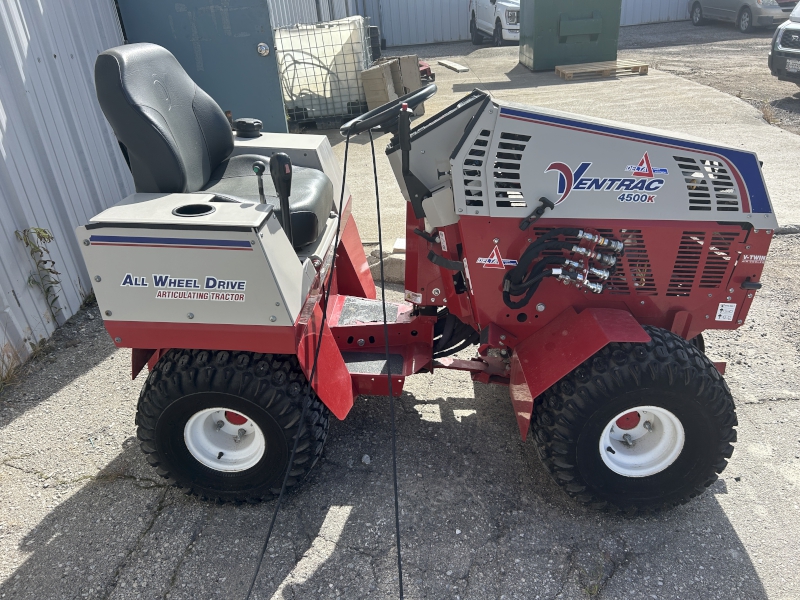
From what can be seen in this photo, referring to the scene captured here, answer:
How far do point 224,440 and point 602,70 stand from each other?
995cm

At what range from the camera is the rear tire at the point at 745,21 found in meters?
13.9

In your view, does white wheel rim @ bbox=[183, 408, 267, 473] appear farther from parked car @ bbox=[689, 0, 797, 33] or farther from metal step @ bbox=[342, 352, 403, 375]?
parked car @ bbox=[689, 0, 797, 33]

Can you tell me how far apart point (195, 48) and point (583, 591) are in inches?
216

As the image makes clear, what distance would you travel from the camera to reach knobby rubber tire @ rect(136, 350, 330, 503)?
2.41m

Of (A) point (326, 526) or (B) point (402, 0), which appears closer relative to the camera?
(A) point (326, 526)

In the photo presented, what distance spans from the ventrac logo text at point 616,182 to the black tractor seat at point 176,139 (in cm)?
111

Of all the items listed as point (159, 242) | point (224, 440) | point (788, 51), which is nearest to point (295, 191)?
point (159, 242)

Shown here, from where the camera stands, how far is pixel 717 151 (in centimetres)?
226

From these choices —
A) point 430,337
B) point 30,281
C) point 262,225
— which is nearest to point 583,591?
point 430,337

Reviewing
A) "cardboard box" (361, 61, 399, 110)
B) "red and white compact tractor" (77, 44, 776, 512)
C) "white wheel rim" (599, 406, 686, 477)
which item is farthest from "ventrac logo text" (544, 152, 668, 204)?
"cardboard box" (361, 61, 399, 110)

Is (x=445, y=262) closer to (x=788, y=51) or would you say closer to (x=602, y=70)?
(x=788, y=51)

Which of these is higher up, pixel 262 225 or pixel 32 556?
pixel 262 225

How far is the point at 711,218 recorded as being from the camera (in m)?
2.33

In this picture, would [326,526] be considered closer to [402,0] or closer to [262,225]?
[262,225]
